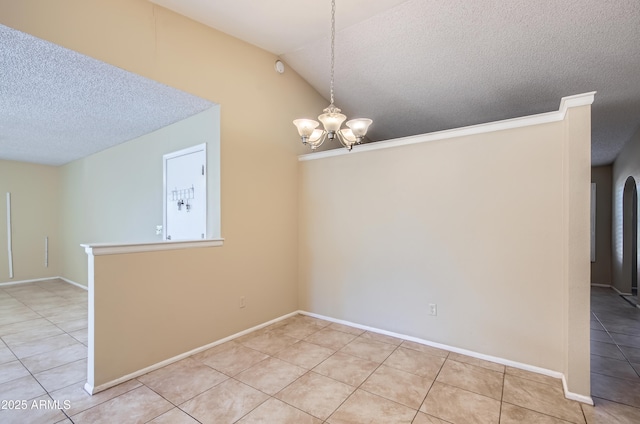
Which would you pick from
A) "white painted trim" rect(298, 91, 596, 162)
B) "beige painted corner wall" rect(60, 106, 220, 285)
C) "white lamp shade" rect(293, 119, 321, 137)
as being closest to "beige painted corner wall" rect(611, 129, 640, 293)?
"white painted trim" rect(298, 91, 596, 162)

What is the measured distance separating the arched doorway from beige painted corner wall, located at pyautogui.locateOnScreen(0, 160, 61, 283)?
11.2 metres

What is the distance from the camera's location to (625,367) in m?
2.61

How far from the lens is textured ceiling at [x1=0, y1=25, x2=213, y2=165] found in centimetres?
229

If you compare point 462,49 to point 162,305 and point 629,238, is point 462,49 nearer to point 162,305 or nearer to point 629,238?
point 162,305

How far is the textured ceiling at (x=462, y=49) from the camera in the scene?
2.65 metres

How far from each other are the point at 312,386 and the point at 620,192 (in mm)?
6447

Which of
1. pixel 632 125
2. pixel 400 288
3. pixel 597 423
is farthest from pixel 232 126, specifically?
pixel 632 125

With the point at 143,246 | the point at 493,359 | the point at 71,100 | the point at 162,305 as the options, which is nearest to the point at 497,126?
the point at 493,359

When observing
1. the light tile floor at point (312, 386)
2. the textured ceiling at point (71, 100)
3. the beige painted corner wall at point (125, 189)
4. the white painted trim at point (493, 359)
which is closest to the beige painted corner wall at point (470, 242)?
the white painted trim at point (493, 359)

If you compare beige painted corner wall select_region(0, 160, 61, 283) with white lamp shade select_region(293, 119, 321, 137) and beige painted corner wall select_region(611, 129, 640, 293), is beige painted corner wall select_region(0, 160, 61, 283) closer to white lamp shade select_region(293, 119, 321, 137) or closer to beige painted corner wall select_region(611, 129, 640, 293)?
white lamp shade select_region(293, 119, 321, 137)

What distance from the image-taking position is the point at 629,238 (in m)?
5.10

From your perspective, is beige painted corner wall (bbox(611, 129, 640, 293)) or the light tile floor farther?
beige painted corner wall (bbox(611, 129, 640, 293))

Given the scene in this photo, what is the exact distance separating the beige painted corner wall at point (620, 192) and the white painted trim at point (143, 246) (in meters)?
5.97

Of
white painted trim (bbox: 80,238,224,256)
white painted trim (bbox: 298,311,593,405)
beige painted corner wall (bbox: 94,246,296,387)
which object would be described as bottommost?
white painted trim (bbox: 298,311,593,405)
